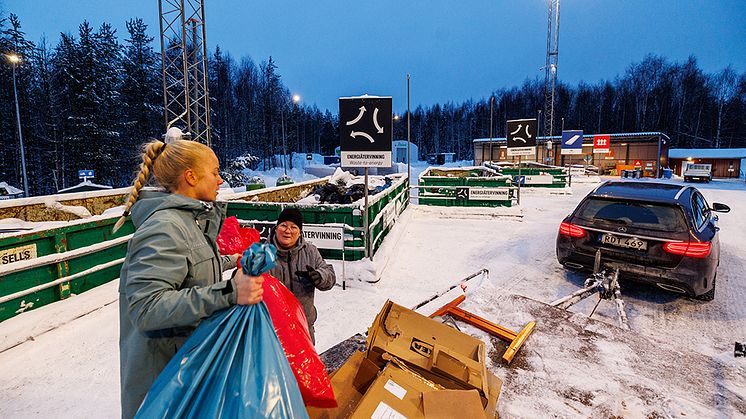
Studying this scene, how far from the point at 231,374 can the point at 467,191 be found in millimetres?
12456

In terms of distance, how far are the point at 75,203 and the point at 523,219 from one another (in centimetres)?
1159

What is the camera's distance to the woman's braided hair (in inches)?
56.2

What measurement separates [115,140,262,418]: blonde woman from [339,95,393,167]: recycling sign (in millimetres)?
4265

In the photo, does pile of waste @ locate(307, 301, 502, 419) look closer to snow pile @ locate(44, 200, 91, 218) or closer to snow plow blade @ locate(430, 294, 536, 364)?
snow plow blade @ locate(430, 294, 536, 364)

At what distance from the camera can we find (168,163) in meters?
1.43

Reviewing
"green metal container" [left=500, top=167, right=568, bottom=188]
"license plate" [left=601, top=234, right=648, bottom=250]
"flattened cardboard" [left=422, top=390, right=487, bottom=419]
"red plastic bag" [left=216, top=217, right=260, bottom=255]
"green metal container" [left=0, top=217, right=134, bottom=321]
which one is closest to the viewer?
"flattened cardboard" [left=422, top=390, right=487, bottom=419]

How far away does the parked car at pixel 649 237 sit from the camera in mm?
4371

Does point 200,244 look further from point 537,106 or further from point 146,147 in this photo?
point 537,106

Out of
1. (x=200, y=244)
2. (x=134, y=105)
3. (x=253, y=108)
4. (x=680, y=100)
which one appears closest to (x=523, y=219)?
(x=200, y=244)

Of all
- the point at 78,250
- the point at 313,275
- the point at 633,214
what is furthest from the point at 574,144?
the point at 78,250

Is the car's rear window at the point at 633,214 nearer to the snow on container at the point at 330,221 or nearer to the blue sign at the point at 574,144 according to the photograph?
the snow on container at the point at 330,221

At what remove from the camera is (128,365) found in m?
1.35

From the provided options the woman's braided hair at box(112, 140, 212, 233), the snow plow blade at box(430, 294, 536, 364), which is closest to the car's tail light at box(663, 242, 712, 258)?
the snow plow blade at box(430, 294, 536, 364)

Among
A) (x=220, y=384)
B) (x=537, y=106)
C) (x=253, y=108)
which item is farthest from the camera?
(x=537, y=106)
